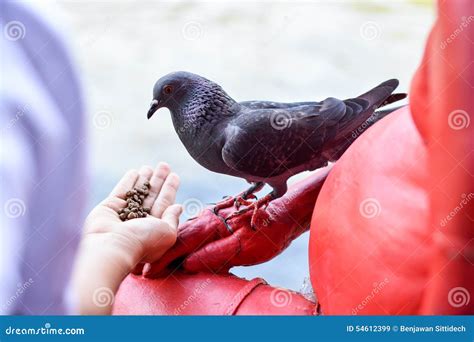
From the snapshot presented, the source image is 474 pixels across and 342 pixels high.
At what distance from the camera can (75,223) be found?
2.46ft

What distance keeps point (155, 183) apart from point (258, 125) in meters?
0.18

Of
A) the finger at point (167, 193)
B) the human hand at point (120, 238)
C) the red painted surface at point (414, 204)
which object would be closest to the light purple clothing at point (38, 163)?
the human hand at point (120, 238)

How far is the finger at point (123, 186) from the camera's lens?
32.8 inches

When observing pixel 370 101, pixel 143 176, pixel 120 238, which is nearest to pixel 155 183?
pixel 143 176

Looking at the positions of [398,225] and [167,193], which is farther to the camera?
[167,193]

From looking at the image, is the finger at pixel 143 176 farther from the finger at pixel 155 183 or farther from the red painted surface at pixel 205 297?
the red painted surface at pixel 205 297

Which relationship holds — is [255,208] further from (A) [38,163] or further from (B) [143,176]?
(A) [38,163]

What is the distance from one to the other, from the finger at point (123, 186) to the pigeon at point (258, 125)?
0.31ft

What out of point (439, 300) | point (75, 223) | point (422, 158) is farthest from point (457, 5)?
point (75, 223)

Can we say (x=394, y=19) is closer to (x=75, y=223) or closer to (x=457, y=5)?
(x=457, y=5)

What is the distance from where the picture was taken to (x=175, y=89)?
2.58ft

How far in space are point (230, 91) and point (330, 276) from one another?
12.5 inches

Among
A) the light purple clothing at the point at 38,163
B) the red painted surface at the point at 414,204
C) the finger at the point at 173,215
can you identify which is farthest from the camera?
the finger at the point at 173,215

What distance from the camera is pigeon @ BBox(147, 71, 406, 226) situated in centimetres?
78
